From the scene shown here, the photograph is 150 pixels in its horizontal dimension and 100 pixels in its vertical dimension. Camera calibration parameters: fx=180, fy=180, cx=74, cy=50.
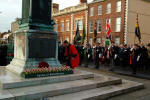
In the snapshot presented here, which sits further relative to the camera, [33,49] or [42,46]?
[42,46]

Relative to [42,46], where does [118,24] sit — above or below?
above

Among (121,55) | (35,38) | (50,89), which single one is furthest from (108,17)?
(50,89)

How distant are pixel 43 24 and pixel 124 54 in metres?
7.88

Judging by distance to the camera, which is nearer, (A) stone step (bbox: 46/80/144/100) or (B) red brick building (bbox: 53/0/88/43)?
(A) stone step (bbox: 46/80/144/100)

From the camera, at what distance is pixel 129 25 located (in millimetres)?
27234

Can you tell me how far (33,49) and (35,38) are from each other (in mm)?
473

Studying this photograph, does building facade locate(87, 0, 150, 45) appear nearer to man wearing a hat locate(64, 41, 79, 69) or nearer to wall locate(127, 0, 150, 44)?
wall locate(127, 0, 150, 44)

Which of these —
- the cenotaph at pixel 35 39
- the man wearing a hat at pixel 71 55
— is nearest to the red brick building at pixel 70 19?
the man wearing a hat at pixel 71 55

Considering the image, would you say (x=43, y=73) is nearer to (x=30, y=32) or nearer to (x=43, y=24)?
(x=30, y=32)

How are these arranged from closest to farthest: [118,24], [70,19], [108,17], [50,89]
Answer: [50,89]
[118,24]
[108,17]
[70,19]

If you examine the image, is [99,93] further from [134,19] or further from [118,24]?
[134,19]

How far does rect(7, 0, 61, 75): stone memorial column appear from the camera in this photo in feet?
24.5

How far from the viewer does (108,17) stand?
29641 mm

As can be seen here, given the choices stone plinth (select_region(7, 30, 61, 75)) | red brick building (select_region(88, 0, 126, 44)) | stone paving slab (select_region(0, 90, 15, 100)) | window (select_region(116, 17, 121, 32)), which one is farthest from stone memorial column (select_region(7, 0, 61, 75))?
window (select_region(116, 17, 121, 32))
